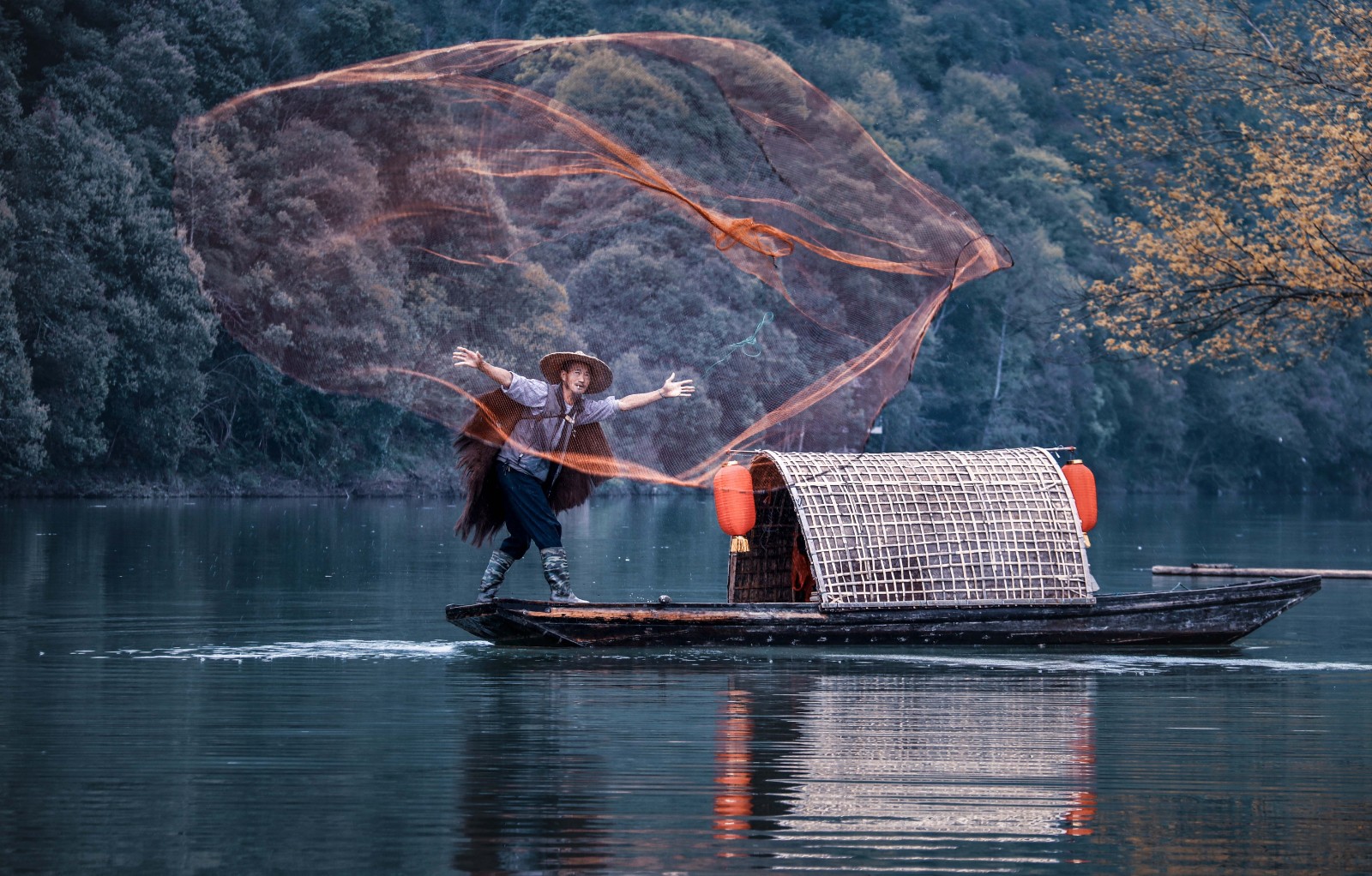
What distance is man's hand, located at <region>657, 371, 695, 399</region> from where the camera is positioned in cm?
1455

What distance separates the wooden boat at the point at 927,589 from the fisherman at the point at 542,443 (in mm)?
591

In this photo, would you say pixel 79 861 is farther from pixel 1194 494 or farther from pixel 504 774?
pixel 1194 494

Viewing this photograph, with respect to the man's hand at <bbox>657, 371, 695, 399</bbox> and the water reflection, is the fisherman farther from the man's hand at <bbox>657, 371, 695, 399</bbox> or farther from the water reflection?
the water reflection

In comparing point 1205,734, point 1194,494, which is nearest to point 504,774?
point 1205,734

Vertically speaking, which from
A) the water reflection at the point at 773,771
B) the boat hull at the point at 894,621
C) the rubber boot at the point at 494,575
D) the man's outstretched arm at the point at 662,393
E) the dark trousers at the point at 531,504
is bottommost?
the water reflection at the point at 773,771

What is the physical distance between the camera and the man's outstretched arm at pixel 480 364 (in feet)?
46.3

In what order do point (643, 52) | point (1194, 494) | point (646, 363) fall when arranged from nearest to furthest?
1. point (643, 52)
2. point (646, 363)
3. point (1194, 494)

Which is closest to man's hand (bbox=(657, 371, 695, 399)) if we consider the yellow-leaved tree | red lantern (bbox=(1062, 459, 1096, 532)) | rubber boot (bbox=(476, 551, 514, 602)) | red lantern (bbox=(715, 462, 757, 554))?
red lantern (bbox=(715, 462, 757, 554))

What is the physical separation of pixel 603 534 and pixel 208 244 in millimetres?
15870

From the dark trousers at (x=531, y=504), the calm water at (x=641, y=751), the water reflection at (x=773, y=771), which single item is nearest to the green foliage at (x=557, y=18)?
the calm water at (x=641, y=751)

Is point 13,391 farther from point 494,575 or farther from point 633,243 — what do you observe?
point 633,243

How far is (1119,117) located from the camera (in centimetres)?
8438

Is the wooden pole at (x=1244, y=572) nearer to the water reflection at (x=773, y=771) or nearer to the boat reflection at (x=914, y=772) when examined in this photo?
the water reflection at (x=773, y=771)

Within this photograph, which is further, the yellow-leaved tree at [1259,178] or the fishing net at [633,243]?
the yellow-leaved tree at [1259,178]
